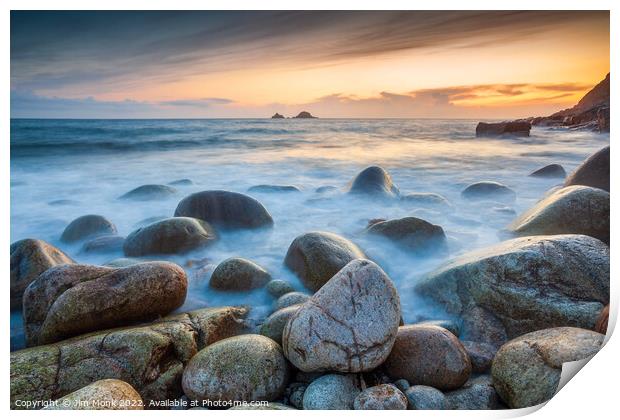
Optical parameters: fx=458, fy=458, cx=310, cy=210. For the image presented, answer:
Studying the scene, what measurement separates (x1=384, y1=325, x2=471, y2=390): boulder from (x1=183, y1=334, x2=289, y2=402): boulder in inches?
30.8

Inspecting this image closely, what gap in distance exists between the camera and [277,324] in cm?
342

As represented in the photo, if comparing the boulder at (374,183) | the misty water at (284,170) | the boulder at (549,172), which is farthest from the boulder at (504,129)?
the boulder at (374,183)

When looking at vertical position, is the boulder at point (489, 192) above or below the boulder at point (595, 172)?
below

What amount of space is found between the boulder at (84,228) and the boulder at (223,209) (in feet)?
2.44

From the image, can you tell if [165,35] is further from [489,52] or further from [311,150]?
[489,52]

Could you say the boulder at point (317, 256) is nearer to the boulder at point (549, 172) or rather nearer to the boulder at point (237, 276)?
the boulder at point (237, 276)

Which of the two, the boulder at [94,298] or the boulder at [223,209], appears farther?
the boulder at [223,209]

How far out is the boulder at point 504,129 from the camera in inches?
184

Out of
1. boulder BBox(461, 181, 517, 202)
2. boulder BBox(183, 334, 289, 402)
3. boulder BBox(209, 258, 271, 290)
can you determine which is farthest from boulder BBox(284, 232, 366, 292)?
boulder BBox(461, 181, 517, 202)

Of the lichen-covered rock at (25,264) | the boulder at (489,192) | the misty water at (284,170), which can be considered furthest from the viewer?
the boulder at (489,192)

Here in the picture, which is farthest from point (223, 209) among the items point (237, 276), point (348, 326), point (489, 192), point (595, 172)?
point (595, 172)

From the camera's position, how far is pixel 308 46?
4.26 metres

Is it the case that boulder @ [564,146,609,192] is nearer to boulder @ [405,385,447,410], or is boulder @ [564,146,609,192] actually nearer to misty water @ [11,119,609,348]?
misty water @ [11,119,609,348]

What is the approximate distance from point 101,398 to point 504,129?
4306 mm
